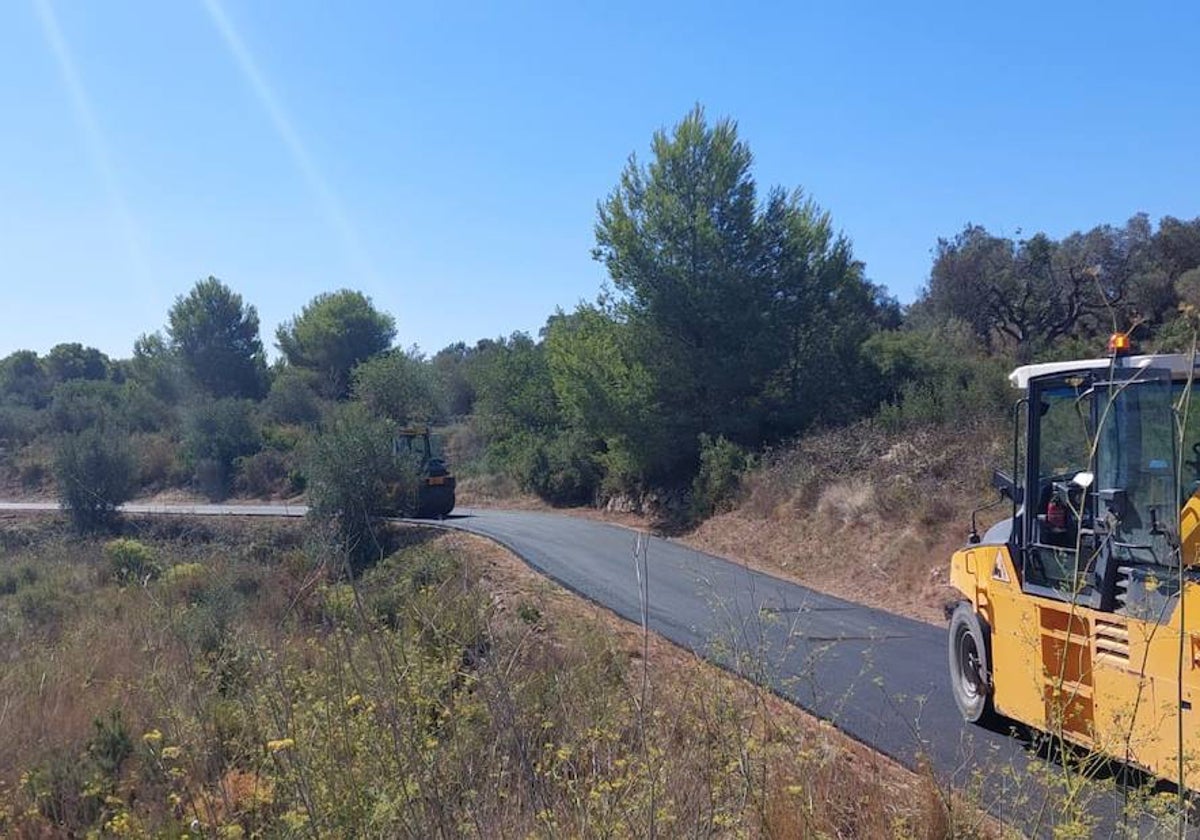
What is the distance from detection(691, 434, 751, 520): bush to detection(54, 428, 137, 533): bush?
1756 centimetres

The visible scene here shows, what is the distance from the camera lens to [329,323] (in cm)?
7662

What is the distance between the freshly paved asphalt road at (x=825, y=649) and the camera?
4992mm

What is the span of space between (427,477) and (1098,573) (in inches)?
1022

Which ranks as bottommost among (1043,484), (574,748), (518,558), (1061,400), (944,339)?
(518,558)

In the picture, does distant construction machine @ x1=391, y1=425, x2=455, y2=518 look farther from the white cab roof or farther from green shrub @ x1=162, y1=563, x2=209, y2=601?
the white cab roof

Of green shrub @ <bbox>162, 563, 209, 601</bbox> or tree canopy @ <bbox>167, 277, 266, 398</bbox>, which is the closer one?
green shrub @ <bbox>162, 563, 209, 601</bbox>

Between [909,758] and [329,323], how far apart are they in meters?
73.4

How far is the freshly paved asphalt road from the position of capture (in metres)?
4.99

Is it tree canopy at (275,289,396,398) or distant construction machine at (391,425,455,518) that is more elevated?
tree canopy at (275,289,396,398)

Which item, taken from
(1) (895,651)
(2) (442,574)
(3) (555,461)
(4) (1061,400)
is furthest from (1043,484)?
(3) (555,461)

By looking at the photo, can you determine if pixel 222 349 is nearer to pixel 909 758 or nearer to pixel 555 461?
pixel 555 461

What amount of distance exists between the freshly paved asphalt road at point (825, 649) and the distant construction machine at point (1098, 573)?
0.38 m

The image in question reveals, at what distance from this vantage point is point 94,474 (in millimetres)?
35125

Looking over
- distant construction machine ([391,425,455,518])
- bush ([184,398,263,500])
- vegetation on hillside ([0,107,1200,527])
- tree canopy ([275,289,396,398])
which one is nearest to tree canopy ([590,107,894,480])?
vegetation on hillside ([0,107,1200,527])
